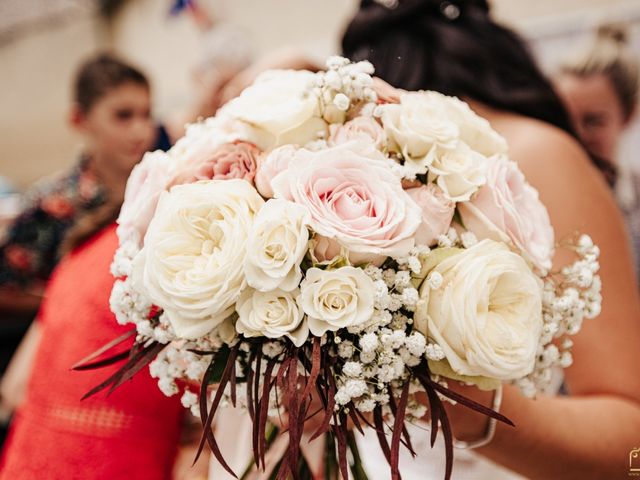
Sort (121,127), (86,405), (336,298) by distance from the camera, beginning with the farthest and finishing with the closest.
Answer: (121,127) < (86,405) < (336,298)

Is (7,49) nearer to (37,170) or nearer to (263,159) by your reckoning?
(37,170)

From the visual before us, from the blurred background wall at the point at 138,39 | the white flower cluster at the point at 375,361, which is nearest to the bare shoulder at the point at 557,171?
the white flower cluster at the point at 375,361

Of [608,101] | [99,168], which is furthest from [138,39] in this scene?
[608,101]

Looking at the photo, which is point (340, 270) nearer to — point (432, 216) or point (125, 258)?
point (432, 216)

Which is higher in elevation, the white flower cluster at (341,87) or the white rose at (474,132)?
the white flower cluster at (341,87)

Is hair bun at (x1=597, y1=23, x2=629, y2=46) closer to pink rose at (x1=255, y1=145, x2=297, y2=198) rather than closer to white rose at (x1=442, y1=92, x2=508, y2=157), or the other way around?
white rose at (x1=442, y1=92, x2=508, y2=157)

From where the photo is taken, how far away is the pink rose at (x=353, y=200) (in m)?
0.67

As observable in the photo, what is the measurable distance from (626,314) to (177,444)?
92 cm

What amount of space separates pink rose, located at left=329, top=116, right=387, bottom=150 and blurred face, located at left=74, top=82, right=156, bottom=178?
2360 mm

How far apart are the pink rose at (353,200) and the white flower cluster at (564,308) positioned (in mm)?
240

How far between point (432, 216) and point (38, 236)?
2812mm

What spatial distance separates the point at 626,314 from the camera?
3.87 feet

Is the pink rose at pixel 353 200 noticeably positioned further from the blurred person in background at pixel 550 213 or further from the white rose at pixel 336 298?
the blurred person in background at pixel 550 213

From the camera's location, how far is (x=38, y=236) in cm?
305
